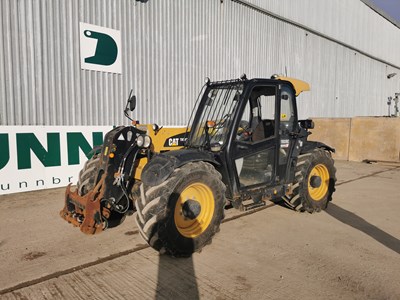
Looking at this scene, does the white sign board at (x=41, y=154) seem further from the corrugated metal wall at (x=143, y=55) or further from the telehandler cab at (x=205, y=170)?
the telehandler cab at (x=205, y=170)

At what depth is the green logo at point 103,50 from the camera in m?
8.09

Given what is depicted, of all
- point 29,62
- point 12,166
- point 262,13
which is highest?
point 262,13

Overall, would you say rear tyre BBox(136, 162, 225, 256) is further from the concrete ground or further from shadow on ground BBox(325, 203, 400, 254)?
shadow on ground BBox(325, 203, 400, 254)

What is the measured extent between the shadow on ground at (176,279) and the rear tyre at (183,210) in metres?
0.12

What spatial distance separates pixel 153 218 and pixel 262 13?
1152 cm

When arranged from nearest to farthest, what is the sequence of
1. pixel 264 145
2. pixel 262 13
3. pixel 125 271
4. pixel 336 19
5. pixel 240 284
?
1. pixel 240 284
2. pixel 125 271
3. pixel 264 145
4. pixel 262 13
5. pixel 336 19

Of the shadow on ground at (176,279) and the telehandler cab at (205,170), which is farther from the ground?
the telehandler cab at (205,170)

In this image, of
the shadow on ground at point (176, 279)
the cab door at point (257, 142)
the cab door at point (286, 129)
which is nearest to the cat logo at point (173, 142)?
the cab door at point (257, 142)

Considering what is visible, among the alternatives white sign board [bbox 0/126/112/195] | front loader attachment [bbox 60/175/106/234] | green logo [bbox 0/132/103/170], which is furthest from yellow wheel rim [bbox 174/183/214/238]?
white sign board [bbox 0/126/112/195]

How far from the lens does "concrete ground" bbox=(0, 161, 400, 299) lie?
3094 millimetres

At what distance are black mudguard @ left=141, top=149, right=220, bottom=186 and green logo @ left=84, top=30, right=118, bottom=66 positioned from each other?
5412 mm

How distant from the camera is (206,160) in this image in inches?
157

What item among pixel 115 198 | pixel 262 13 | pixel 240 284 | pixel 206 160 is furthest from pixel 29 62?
pixel 262 13

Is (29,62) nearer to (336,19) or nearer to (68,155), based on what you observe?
(68,155)
